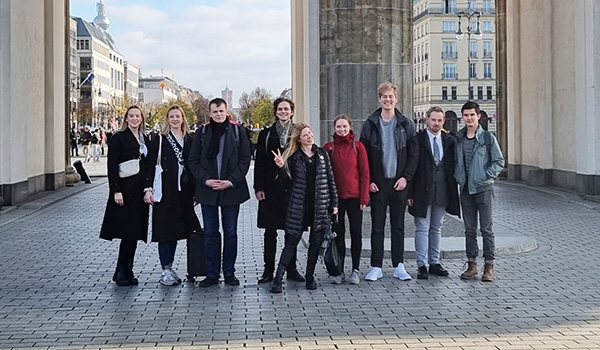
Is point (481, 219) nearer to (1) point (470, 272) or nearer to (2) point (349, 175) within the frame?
(1) point (470, 272)

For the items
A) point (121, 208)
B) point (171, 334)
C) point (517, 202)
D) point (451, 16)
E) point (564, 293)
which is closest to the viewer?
point (171, 334)

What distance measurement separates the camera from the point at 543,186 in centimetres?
2248

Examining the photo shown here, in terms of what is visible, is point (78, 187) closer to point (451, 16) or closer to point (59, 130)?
point (59, 130)

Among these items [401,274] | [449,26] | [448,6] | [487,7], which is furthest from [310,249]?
[487,7]

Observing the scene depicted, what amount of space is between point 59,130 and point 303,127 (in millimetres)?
15666

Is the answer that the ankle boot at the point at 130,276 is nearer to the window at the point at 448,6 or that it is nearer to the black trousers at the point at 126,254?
the black trousers at the point at 126,254

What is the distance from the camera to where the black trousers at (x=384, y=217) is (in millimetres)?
9156

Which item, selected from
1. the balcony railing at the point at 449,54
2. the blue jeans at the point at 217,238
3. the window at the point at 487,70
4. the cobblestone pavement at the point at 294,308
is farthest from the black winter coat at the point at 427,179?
the balcony railing at the point at 449,54

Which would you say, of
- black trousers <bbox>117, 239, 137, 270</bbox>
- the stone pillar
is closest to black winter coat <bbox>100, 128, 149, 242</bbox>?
black trousers <bbox>117, 239, 137, 270</bbox>

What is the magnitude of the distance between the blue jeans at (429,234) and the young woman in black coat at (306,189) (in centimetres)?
126

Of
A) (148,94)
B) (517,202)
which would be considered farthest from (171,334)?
(148,94)

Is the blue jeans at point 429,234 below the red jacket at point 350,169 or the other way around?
below

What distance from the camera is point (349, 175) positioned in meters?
8.90

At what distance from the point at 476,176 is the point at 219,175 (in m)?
2.93
